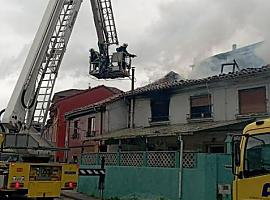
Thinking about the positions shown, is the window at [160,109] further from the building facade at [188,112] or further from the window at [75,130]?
the window at [75,130]

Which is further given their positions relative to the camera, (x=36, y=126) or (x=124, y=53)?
(x=124, y=53)

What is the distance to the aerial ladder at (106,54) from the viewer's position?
62.2 ft

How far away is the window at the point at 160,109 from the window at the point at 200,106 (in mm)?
1789

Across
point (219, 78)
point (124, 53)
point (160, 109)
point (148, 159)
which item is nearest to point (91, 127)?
point (160, 109)

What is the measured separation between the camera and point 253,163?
24.9 ft

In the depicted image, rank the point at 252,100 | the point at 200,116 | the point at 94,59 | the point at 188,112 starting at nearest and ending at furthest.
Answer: the point at 252,100
the point at 200,116
the point at 188,112
the point at 94,59

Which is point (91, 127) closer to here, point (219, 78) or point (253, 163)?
point (219, 78)

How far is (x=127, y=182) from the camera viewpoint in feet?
57.3

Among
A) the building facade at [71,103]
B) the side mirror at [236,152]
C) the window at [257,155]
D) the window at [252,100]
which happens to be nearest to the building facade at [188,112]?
the window at [252,100]

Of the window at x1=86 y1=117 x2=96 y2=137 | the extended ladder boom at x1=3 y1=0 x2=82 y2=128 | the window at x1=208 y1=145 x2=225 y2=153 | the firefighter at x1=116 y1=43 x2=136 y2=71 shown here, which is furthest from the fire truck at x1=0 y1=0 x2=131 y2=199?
the window at x1=86 y1=117 x2=96 y2=137

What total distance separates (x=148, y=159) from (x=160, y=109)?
644 cm

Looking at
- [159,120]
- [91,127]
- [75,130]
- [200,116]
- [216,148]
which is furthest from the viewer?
[75,130]

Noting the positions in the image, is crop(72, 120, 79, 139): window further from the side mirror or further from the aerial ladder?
the side mirror

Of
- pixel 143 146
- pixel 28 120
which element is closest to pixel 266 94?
pixel 143 146
